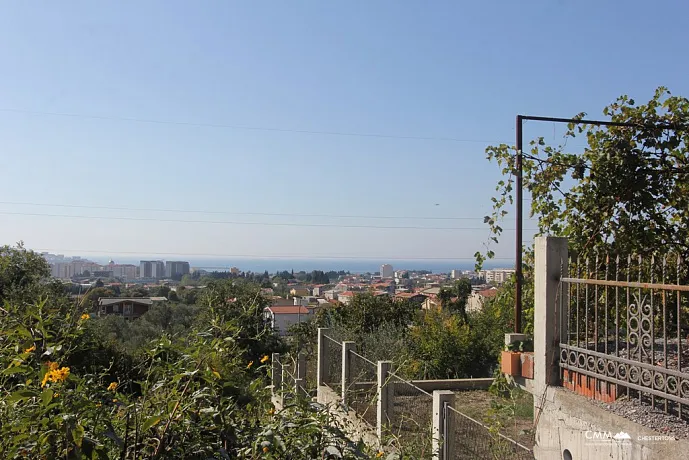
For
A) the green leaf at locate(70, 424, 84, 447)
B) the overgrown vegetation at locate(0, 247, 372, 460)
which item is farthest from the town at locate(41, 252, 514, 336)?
the green leaf at locate(70, 424, 84, 447)

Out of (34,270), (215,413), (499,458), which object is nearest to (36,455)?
(215,413)

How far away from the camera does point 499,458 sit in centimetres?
410

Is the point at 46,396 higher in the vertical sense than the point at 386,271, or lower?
higher

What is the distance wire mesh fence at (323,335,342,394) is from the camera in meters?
8.85

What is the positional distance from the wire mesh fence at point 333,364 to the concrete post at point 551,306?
17.4ft

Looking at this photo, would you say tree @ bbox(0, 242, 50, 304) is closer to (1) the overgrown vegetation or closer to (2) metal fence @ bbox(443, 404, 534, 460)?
(2) metal fence @ bbox(443, 404, 534, 460)

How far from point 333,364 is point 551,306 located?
→ 5860 mm

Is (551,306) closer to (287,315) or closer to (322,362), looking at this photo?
(322,362)

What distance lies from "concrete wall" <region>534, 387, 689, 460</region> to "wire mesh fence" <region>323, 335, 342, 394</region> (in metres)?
5.26

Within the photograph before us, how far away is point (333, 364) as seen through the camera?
29.9ft

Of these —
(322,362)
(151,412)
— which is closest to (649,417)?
(151,412)

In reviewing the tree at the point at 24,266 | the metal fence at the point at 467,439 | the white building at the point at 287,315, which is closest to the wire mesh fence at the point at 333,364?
the white building at the point at 287,315

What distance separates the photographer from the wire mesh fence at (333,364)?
885 centimetres

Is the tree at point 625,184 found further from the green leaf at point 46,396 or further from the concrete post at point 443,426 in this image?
the green leaf at point 46,396
